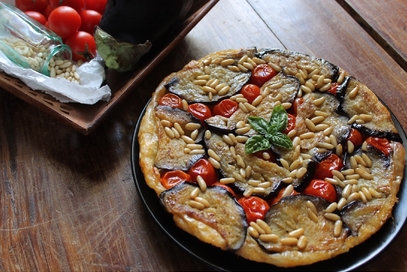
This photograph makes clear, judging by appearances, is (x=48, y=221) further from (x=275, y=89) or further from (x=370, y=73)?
(x=370, y=73)

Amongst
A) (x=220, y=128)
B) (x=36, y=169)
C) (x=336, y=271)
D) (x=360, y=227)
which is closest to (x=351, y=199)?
(x=360, y=227)

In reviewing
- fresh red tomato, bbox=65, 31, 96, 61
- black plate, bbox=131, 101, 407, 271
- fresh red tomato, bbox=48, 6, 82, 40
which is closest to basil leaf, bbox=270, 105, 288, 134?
black plate, bbox=131, 101, 407, 271

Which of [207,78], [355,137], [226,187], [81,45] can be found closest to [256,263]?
[226,187]


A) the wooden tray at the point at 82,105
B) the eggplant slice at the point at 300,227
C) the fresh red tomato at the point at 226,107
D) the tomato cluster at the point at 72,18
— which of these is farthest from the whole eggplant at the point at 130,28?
the eggplant slice at the point at 300,227

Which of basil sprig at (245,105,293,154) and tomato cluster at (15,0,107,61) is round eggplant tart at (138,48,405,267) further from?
tomato cluster at (15,0,107,61)

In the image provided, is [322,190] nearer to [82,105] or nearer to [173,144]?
[173,144]
